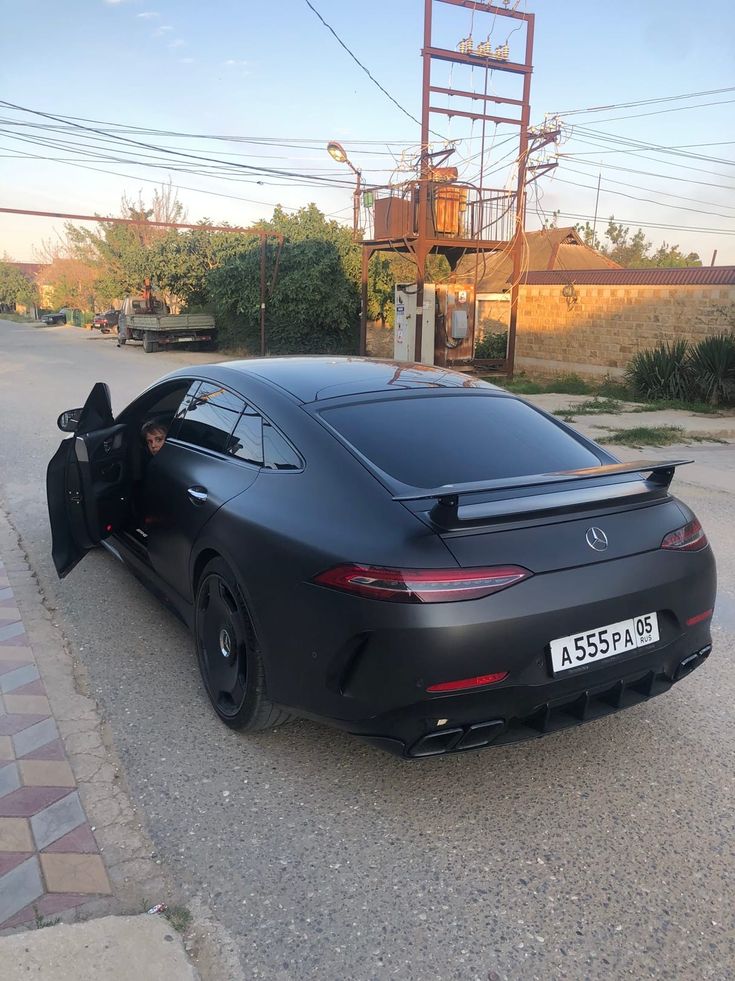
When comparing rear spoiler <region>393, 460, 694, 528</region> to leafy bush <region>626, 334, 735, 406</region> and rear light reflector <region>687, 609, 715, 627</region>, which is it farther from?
leafy bush <region>626, 334, 735, 406</region>

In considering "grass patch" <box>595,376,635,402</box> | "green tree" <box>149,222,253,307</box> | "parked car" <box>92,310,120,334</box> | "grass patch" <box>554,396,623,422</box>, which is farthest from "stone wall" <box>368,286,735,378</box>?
"parked car" <box>92,310,120,334</box>

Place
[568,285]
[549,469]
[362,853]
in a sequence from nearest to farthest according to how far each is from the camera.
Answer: [362,853] < [549,469] < [568,285]

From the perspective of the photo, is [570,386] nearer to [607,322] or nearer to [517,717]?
[607,322]

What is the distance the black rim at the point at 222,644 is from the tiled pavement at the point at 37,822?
2.13 ft

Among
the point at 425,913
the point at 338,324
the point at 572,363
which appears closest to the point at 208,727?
the point at 425,913

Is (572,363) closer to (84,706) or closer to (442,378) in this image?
(442,378)

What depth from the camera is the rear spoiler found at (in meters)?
2.47

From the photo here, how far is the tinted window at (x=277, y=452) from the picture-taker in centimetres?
307

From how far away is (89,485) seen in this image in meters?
4.15

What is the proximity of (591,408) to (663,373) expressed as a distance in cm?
254

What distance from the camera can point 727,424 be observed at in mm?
12352

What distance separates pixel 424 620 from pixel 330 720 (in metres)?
0.57

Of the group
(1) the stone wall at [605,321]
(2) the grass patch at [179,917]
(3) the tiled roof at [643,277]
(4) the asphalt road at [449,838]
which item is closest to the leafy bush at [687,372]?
(1) the stone wall at [605,321]

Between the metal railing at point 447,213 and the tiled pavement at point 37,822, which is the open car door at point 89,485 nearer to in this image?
the tiled pavement at point 37,822
